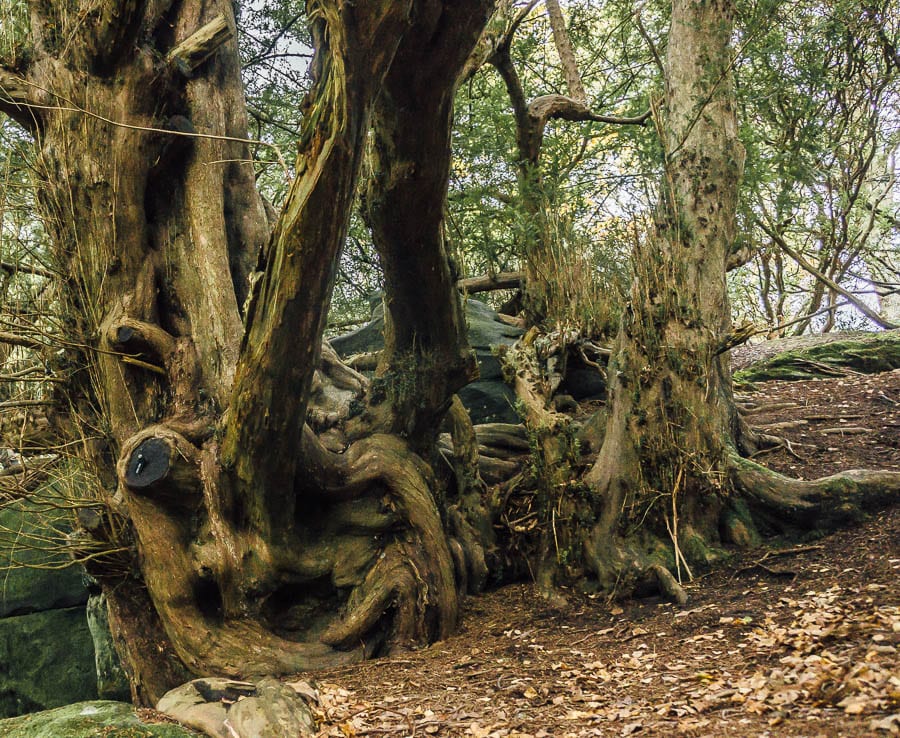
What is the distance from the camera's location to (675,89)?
22.9 feet

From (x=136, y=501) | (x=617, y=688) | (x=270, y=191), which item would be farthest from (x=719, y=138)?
(x=270, y=191)

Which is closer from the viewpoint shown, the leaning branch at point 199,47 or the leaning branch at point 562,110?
the leaning branch at point 199,47

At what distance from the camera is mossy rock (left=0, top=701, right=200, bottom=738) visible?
12.7 ft

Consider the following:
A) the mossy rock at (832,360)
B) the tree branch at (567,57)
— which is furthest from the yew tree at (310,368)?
the mossy rock at (832,360)

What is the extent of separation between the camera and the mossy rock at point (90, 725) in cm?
388

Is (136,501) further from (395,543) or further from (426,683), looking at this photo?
(426,683)

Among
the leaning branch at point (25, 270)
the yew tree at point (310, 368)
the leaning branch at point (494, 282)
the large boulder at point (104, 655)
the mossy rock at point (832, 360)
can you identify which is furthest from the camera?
the mossy rock at point (832, 360)

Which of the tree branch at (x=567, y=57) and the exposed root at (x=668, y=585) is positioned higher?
the tree branch at (x=567, y=57)

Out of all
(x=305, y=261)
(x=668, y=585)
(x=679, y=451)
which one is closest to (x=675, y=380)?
(x=679, y=451)

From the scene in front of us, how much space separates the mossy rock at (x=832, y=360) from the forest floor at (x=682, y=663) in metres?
5.67

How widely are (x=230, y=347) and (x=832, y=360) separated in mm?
Result: 8921

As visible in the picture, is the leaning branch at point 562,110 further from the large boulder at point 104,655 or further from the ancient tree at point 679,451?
the large boulder at point 104,655

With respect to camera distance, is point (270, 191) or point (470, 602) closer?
point (470, 602)

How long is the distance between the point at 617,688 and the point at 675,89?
16.3ft
